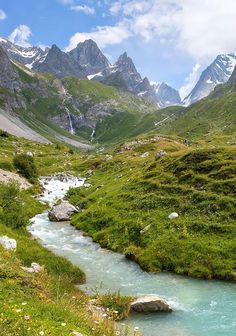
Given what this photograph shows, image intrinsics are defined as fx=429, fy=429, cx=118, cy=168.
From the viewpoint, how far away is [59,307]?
67.7 ft

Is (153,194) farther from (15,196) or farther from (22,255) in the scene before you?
(22,255)

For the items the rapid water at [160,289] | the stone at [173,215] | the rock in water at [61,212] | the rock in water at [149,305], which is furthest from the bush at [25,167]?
the rock in water at [149,305]

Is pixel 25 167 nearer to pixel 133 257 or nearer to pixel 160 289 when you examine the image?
pixel 133 257

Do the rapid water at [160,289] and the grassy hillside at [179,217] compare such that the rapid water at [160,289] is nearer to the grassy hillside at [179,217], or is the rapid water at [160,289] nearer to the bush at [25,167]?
the grassy hillside at [179,217]

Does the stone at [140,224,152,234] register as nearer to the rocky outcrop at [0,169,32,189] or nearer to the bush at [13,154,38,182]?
the rocky outcrop at [0,169,32,189]

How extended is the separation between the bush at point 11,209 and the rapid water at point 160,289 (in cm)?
388

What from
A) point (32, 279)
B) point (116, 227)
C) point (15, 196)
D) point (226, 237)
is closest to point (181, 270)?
point (226, 237)

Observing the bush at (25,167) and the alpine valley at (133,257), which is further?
the bush at (25,167)

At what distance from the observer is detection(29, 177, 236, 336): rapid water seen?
25.9 m

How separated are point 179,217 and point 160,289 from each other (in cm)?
1345

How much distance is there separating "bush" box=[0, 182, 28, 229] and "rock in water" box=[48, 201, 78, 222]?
1020cm

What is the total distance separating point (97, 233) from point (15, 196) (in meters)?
10.5

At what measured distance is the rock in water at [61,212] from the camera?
195 ft

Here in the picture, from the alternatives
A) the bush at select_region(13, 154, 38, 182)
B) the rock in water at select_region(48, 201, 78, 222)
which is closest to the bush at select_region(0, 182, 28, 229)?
the rock in water at select_region(48, 201, 78, 222)
